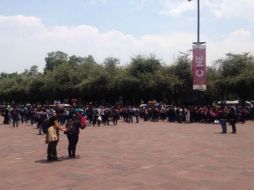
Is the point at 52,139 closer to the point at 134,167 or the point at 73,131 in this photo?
the point at 73,131

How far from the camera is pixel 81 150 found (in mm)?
15953

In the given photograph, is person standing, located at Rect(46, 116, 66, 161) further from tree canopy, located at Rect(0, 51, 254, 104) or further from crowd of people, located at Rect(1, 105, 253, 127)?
tree canopy, located at Rect(0, 51, 254, 104)

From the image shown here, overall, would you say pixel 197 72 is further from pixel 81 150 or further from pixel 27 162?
pixel 27 162

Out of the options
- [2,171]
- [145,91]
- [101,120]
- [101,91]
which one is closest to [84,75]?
[101,91]

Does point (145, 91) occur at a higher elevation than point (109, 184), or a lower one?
higher

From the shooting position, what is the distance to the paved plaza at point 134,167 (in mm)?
9703

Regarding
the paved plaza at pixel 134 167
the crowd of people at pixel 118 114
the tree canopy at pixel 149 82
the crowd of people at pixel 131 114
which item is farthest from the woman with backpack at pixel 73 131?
the tree canopy at pixel 149 82

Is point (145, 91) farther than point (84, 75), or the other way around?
point (84, 75)

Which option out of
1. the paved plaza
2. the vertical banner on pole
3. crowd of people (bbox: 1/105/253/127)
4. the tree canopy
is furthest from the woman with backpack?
the tree canopy

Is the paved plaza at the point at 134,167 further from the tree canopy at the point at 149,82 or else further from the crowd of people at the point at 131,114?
the tree canopy at the point at 149,82

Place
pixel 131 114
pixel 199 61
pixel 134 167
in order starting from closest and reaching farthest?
pixel 134 167 → pixel 199 61 → pixel 131 114

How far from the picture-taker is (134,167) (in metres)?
11.9

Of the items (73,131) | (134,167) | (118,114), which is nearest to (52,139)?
(73,131)

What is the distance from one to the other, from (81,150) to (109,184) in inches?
251
